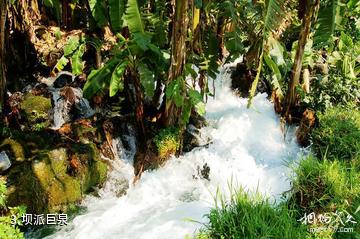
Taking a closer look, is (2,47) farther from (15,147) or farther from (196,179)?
(196,179)

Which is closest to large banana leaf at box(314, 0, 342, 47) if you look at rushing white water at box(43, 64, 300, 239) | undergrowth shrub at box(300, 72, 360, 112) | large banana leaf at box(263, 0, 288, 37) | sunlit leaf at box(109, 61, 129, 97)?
large banana leaf at box(263, 0, 288, 37)

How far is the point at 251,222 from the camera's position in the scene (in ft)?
11.4

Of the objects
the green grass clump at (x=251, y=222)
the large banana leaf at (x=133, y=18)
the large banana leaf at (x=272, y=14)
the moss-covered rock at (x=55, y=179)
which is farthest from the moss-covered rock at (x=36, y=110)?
the large banana leaf at (x=272, y=14)

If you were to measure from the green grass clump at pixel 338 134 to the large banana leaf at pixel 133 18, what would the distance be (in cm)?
290

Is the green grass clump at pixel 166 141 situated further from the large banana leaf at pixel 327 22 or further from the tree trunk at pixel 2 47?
the large banana leaf at pixel 327 22

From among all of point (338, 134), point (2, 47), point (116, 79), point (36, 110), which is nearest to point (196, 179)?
point (116, 79)

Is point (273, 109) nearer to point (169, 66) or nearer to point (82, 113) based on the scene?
point (169, 66)

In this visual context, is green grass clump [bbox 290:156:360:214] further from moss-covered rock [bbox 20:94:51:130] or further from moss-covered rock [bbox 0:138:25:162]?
moss-covered rock [bbox 20:94:51:130]

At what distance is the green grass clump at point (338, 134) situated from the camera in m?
5.09

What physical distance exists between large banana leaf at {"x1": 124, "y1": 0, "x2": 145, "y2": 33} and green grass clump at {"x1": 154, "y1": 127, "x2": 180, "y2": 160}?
5.12ft

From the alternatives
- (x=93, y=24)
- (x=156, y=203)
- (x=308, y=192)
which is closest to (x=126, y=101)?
(x=93, y=24)

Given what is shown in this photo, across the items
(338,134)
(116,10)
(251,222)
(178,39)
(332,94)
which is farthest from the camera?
(332,94)

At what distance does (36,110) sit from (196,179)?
2.79 meters

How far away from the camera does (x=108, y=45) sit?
20.5 ft
